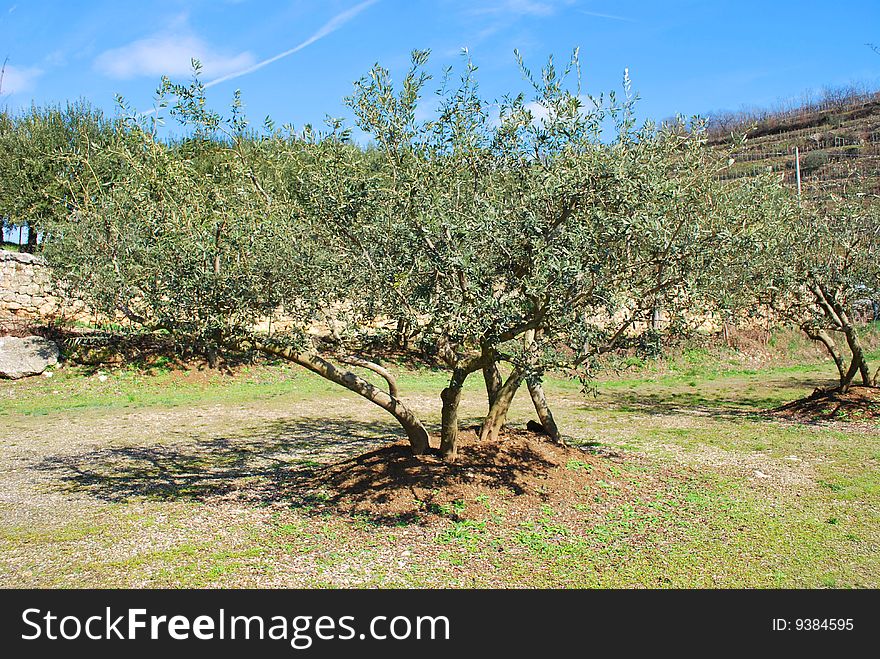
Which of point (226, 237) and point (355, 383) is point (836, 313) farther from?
point (226, 237)

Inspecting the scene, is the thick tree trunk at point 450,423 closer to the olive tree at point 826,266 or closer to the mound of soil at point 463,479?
the mound of soil at point 463,479

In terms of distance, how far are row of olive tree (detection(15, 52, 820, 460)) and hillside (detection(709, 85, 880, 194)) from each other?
32.7 metres

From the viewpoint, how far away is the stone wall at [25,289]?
22875 mm

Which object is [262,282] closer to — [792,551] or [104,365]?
[792,551]

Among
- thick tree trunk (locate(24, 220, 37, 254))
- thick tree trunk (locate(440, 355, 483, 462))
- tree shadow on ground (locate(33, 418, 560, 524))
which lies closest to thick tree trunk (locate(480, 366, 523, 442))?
tree shadow on ground (locate(33, 418, 560, 524))

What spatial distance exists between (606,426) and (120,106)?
38.5ft

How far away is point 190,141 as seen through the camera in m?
8.14

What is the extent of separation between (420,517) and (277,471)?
3.89 meters

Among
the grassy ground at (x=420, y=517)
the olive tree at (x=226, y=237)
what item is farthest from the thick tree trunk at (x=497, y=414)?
the olive tree at (x=226, y=237)

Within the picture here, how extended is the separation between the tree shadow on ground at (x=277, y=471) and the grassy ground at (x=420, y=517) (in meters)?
0.07

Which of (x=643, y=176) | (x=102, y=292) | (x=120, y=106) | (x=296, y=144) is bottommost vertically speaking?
(x=102, y=292)

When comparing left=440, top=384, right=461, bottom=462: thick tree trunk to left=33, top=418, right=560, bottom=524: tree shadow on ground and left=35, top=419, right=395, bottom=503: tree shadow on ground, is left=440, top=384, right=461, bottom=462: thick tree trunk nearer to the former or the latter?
left=33, top=418, right=560, bottom=524: tree shadow on ground
